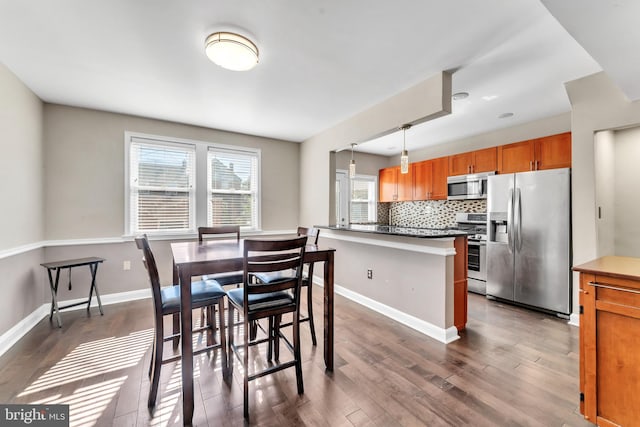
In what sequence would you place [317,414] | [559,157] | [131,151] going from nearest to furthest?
[317,414], [559,157], [131,151]

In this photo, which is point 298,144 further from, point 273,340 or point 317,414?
point 317,414

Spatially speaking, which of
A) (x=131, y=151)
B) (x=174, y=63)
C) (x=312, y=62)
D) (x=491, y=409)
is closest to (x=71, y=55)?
(x=174, y=63)

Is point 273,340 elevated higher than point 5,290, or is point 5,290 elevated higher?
point 5,290

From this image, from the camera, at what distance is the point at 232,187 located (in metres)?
4.38

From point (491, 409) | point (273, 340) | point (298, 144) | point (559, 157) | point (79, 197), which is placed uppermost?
point (298, 144)

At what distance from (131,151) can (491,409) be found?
15.2 ft

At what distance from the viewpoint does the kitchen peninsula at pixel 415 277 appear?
2.54m

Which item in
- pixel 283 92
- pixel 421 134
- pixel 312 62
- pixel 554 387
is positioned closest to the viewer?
pixel 554 387

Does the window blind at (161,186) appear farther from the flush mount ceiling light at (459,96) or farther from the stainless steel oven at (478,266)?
the stainless steel oven at (478,266)

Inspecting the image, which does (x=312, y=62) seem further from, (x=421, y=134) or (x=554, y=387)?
(x=554, y=387)

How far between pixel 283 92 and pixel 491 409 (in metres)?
3.20

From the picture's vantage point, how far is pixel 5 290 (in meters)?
2.42

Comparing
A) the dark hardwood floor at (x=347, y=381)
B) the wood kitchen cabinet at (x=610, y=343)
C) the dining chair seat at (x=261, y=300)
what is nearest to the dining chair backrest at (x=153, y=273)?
the dining chair seat at (x=261, y=300)

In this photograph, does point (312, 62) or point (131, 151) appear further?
point (131, 151)
